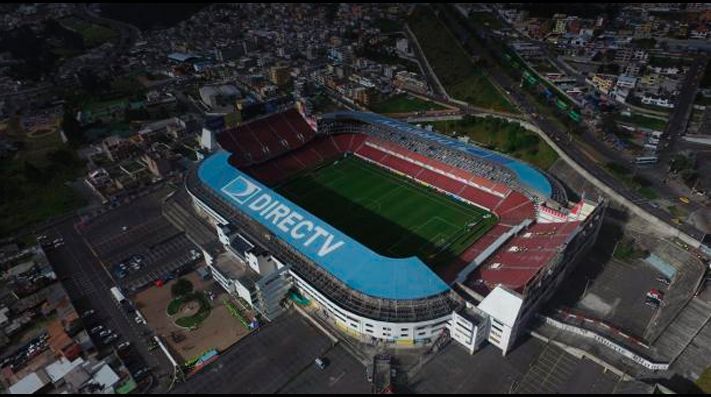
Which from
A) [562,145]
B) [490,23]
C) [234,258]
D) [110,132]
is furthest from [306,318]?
[490,23]

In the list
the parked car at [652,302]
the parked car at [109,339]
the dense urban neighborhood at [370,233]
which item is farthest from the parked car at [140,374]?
the parked car at [652,302]

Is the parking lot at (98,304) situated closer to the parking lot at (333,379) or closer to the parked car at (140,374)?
the parked car at (140,374)

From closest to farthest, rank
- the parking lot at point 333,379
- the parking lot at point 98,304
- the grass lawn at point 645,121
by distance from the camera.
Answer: the parking lot at point 333,379, the parking lot at point 98,304, the grass lawn at point 645,121

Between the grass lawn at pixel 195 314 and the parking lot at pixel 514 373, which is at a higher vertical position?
the parking lot at pixel 514 373

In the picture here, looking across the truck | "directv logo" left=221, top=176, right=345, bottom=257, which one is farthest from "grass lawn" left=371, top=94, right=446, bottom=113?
the truck

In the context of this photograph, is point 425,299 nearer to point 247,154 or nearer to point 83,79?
point 247,154

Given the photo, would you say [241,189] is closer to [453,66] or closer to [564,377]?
[564,377]

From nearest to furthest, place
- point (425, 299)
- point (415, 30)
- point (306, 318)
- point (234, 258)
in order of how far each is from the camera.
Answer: point (425, 299) < point (306, 318) < point (234, 258) < point (415, 30)
